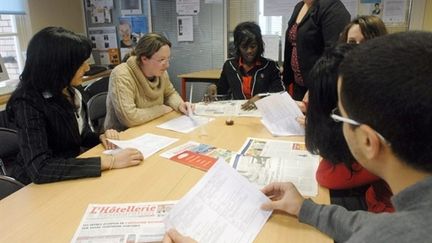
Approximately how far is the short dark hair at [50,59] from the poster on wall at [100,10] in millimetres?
3014

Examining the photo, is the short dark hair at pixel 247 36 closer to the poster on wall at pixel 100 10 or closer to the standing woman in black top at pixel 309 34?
the standing woman in black top at pixel 309 34

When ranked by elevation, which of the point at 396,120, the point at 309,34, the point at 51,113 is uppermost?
the point at 309,34

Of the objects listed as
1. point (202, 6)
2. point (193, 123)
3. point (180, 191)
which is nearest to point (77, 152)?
point (193, 123)

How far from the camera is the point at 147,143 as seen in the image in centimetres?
152

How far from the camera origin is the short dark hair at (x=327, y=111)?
1026mm

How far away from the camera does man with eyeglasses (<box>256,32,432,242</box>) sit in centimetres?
49

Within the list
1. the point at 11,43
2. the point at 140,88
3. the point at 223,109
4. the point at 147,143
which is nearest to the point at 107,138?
the point at 147,143

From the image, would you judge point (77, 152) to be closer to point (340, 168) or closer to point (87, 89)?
point (340, 168)

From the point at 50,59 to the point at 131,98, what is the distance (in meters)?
0.64

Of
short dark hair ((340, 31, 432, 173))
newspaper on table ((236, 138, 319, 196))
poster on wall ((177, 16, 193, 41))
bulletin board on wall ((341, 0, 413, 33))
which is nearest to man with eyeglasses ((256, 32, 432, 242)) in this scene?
short dark hair ((340, 31, 432, 173))

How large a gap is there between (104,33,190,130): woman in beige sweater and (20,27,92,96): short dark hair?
53 cm

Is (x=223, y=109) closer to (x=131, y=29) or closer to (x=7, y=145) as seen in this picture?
(x=7, y=145)

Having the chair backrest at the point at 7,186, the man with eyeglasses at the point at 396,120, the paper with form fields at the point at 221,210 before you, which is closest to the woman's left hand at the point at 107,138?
the chair backrest at the point at 7,186

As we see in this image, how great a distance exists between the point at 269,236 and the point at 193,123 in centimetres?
104
